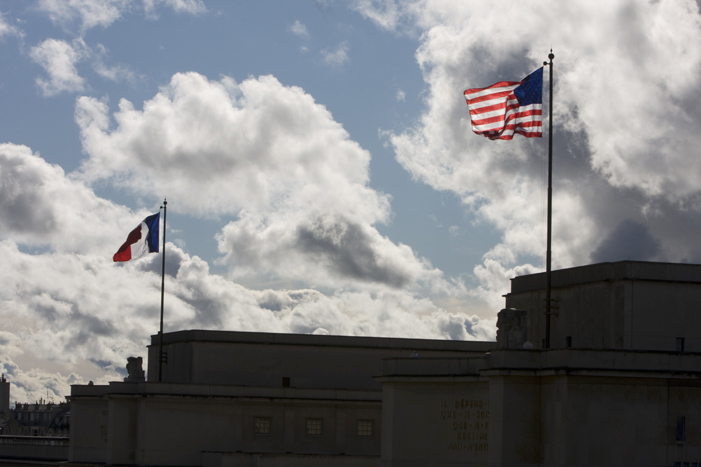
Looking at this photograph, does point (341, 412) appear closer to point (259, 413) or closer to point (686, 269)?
point (259, 413)

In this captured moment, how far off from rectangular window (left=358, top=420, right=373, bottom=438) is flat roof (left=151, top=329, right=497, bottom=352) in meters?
6.72

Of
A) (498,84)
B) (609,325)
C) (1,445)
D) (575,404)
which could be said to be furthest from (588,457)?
(1,445)

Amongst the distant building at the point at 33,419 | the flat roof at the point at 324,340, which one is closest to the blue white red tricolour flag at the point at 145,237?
the flat roof at the point at 324,340

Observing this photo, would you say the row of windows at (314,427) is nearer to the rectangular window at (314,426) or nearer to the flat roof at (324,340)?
the rectangular window at (314,426)

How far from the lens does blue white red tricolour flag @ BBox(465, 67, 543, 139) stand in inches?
1558

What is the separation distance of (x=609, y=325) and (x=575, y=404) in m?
7.73

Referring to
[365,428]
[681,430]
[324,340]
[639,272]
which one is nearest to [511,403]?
[681,430]

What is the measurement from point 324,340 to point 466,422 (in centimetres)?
2633

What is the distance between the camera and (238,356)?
6650cm

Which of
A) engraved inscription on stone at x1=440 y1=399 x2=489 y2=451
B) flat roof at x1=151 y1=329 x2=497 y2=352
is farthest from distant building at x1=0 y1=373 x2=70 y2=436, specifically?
engraved inscription on stone at x1=440 y1=399 x2=489 y2=451

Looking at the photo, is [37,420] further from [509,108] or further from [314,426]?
[509,108]

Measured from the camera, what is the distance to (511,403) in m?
38.6

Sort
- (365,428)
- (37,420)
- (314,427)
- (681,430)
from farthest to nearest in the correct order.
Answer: (37,420), (365,428), (314,427), (681,430)

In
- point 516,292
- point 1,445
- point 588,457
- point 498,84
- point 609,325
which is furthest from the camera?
point 1,445
